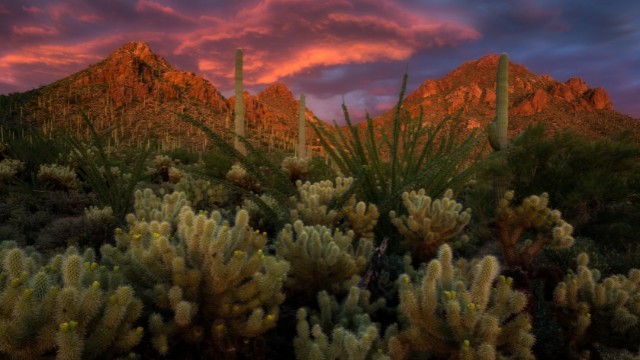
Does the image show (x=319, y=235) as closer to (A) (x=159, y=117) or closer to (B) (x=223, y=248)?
(B) (x=223, y=248)

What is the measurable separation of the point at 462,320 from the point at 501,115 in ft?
24.7

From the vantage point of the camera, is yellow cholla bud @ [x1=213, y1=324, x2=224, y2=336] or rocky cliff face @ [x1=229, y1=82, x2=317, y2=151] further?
rocky cliff face @ [x1=229, y1=82, x2=317, y2=151]

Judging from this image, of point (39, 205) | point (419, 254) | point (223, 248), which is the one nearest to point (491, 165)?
point (419, 254)

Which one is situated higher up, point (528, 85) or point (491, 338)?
point (528, 85)

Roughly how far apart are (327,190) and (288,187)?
50 centimetres

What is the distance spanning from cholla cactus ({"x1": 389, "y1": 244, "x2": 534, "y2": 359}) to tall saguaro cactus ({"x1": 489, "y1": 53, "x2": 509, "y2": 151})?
5861mm

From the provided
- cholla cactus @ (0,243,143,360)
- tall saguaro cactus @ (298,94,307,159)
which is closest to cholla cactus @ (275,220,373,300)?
cholla cactus @ (0,243,143,360)

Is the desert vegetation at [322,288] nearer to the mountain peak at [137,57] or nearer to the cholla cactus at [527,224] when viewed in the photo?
the cholla cactus at [527,224]

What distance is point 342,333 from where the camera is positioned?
1738mm

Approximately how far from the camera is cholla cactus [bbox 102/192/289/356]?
1.74 meters

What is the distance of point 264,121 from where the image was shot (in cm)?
5647

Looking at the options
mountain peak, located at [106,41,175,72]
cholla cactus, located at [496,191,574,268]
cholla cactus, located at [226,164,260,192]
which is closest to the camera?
cholla cactus, located at [496,191,574,268]

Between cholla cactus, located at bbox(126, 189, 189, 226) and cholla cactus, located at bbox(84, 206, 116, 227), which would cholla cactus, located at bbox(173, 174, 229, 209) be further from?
cholla cactus, located at bbox(126, 189, 189, 226)

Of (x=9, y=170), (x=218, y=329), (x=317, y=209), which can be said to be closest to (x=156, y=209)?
(x=317, y=209)
